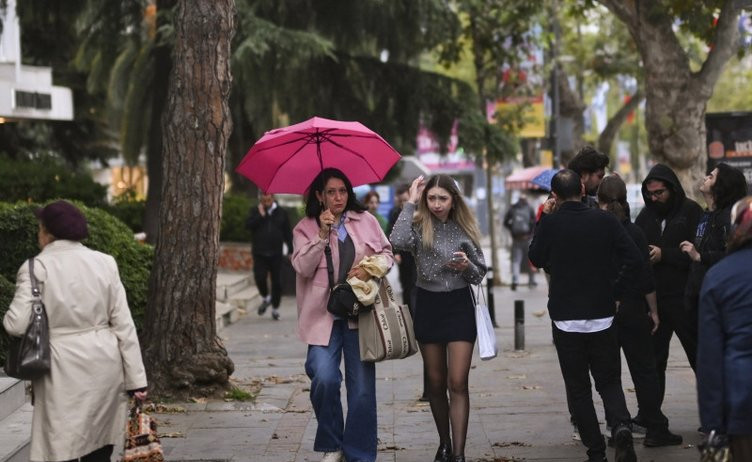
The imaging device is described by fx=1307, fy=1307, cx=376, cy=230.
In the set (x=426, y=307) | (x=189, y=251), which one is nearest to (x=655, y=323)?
(x=426, y=307)

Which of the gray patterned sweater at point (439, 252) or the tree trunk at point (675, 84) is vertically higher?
the tree trunk at point (675, 84)

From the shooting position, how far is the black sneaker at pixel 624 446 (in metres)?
7.80

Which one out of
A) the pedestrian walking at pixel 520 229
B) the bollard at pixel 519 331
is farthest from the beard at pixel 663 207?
the pedestrian walking at pixel 520 229

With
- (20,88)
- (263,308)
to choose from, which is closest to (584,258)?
(263,308)

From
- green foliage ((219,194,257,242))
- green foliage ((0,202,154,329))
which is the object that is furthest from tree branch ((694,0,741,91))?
green foliage ((219,194,257,242))

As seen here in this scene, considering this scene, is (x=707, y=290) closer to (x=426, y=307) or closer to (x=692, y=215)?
(x=426, y=307)

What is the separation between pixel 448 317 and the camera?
322 inches

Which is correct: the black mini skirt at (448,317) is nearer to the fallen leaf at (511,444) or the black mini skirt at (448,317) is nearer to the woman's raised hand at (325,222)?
the woman's raised hand at (325,222)

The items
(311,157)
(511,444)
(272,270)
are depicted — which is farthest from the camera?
(272,270)

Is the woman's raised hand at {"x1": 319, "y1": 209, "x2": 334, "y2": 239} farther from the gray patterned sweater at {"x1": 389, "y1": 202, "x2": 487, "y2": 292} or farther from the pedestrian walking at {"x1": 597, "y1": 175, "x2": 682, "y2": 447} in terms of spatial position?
the pedestrian walking at {"x1": 597, "y1": 175, "x2": 682, "y2": 447}

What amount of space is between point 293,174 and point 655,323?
2649 mm

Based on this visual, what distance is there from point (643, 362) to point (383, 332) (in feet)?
6.52

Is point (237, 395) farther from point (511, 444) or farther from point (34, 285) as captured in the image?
point (34, 285)

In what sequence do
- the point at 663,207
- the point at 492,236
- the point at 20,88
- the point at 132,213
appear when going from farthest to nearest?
1. the point at 492,236
2. the point at 132,213
3. the point at 20,88
4. the point at 663,207
